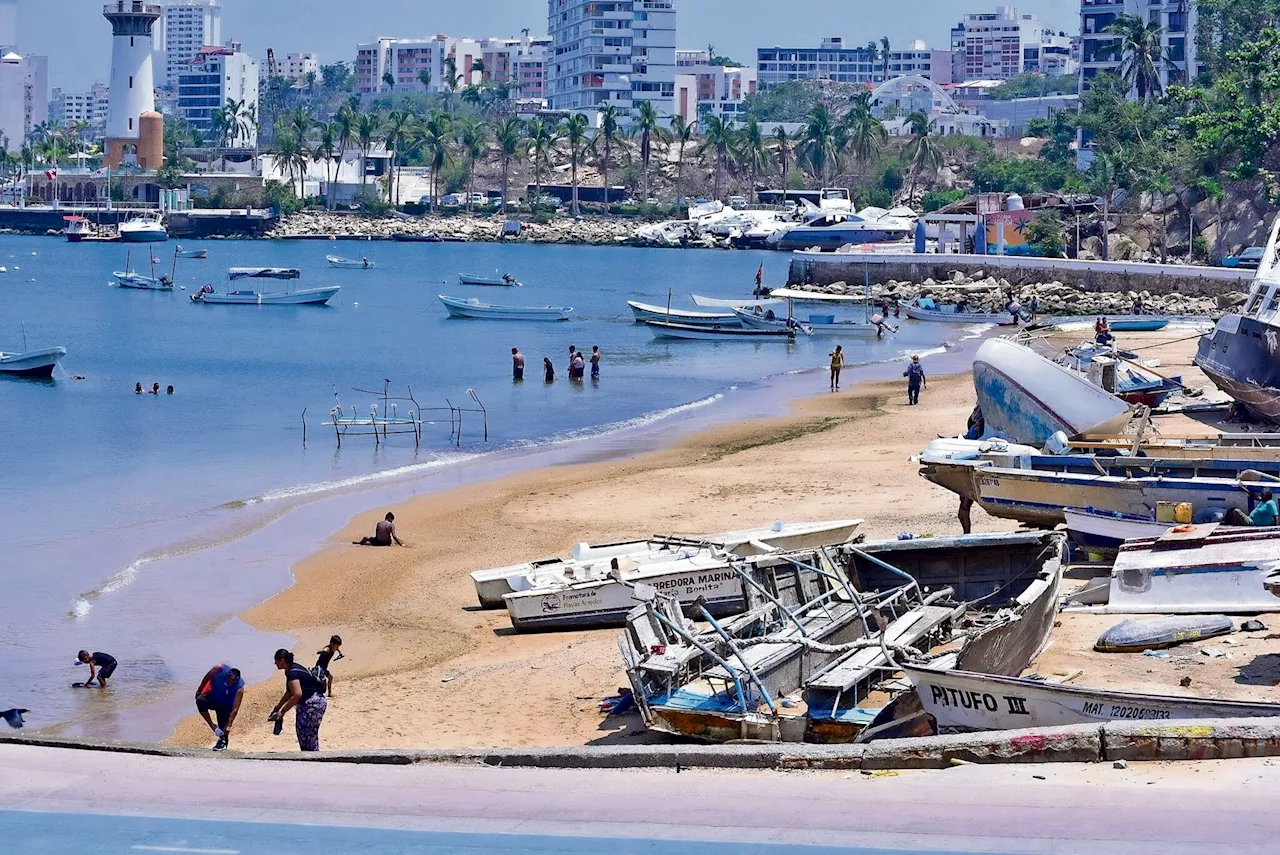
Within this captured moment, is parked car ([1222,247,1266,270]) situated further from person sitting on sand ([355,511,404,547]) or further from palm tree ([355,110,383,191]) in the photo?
palm tree ([355,110,383,191])

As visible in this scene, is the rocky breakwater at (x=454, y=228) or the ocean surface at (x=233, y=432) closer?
the ocean surface at (x=233, y=432)

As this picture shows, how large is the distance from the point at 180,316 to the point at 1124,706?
247 ft

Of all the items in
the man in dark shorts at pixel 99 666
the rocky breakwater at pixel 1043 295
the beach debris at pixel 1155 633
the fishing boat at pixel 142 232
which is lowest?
the man in dark shorts at pixel 99 666

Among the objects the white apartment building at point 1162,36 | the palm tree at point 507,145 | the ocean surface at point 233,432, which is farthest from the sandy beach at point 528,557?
the palm tree at point 507,145

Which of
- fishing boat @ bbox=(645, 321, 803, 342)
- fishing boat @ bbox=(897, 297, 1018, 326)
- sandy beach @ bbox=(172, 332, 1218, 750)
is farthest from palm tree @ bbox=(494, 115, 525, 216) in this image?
sandy beach @ bbox=(172, 332, 1218, 750)

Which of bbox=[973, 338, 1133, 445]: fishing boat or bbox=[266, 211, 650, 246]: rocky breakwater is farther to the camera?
bbox=[266, 211, 650, 246]: rocky breakwater

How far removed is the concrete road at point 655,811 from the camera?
11031 mm

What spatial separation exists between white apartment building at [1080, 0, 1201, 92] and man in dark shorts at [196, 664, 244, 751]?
117 m

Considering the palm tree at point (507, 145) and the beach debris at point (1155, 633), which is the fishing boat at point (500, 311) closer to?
the beach debris at point (1155, 633)

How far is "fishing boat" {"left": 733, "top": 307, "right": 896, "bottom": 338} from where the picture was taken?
67.5 meters

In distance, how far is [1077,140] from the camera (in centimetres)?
13950

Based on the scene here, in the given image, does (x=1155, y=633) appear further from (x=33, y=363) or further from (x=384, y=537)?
(x=33, y=363)

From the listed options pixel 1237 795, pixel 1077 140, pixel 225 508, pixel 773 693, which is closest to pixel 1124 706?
pixel 1237 795

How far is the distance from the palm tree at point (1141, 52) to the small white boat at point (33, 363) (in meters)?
81.2
